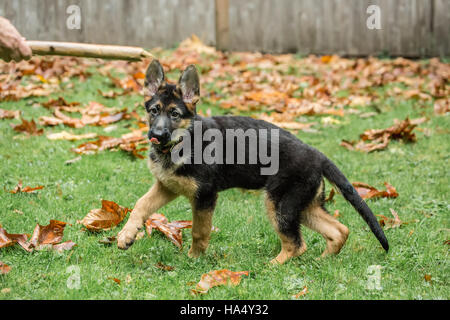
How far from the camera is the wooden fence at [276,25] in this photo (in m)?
12.6

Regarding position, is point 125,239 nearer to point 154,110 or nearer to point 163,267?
point 163,267

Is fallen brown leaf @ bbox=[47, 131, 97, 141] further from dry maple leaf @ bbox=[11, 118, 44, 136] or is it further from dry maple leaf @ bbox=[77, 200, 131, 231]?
dry maple leaf @ bbox=[77, 200, 131, 231]

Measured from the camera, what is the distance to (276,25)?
1320cm

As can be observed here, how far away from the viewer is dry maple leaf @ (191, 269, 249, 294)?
3.48 metres

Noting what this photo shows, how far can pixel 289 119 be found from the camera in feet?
25.4

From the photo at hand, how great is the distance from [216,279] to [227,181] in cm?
99

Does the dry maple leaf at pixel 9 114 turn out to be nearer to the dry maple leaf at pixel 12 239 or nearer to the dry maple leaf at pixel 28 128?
the dry maple leaf at pixel 28 128

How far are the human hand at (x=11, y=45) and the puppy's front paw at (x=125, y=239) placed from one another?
1.54 metres

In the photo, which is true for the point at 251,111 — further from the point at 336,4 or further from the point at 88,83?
the point at 336,4

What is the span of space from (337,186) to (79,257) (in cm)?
215
